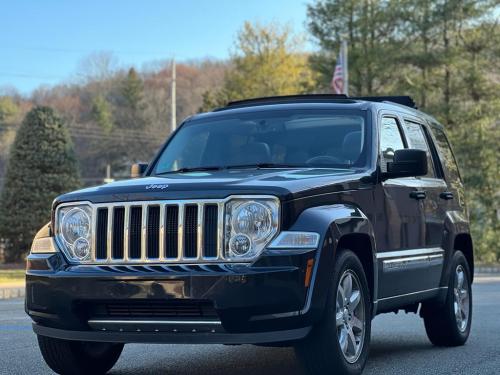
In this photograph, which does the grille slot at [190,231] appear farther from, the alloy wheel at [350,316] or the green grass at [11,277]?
the green grass at [11,277]

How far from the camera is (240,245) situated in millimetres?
4910

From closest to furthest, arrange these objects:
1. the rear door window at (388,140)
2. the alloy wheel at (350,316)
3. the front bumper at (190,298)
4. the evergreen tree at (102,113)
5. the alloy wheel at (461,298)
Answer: the front bumper at (190,298), the alloy wheel at (350,316), the rear door window at (388,140), the alloy wheel at (461,298), the evergreen tree at (102,113)

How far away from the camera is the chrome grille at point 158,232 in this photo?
4.96 m

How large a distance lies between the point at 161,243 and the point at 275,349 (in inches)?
120

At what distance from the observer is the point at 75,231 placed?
539 centimetres

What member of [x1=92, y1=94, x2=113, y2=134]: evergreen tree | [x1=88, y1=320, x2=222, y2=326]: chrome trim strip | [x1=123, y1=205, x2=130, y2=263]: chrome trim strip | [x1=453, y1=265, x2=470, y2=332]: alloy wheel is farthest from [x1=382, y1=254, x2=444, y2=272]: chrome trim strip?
[x1=92, y1=94, x2=113, y2=134]: evergreen tree

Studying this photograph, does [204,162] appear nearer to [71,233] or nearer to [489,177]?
[71,233]

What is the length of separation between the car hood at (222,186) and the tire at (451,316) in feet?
8.02

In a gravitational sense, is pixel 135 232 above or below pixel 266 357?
above

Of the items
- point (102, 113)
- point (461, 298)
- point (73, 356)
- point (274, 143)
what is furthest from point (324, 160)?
point (102, 113)

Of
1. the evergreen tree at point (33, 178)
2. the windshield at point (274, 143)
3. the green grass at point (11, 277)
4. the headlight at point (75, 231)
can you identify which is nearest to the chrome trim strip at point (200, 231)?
the headlight at point (75, 231)

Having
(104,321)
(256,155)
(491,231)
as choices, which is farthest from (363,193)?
(491,231)

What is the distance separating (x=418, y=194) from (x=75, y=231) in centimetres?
306

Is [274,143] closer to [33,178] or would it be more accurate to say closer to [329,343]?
[329,343]
